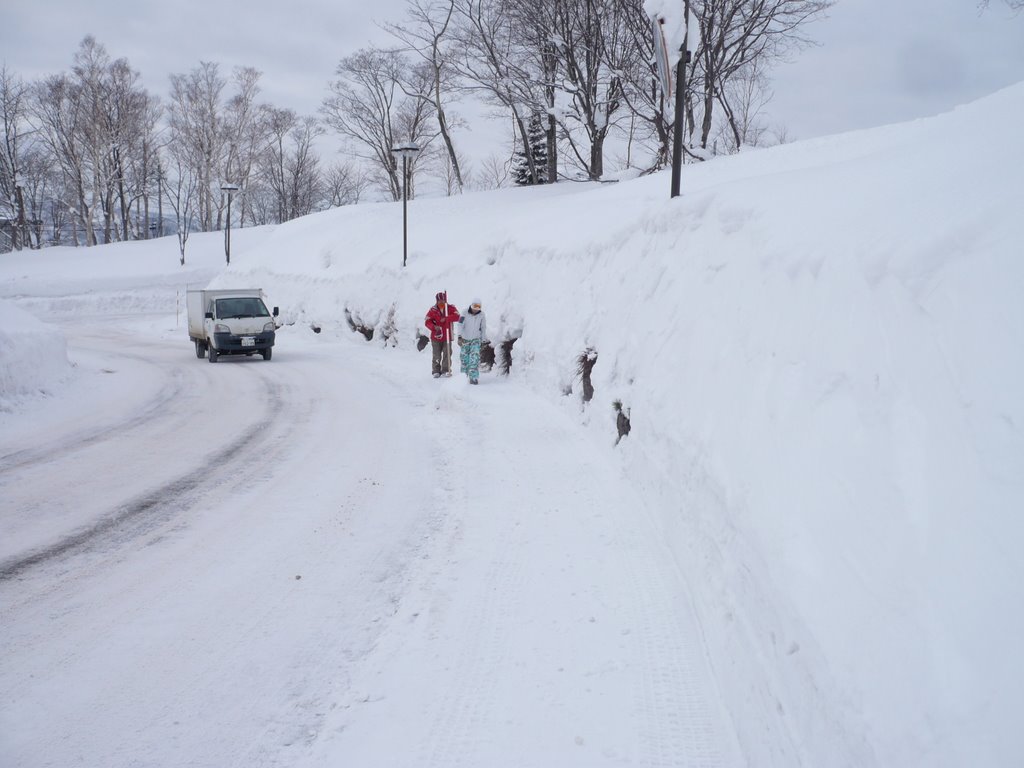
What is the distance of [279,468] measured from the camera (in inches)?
290

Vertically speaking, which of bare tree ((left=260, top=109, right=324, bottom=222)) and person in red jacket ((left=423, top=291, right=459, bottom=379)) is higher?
bare tree ((left=260, top=109, right=324, bottom=222))

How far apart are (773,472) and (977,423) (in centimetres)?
129

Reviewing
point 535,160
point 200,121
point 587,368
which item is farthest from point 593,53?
point 200,121

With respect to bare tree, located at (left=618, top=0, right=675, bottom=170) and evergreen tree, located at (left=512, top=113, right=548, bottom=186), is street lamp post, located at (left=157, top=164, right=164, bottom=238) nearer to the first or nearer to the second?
evergreen tree, located at (left=512, top=113, right=548, bottom=186)

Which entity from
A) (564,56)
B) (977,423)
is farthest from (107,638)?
(564,56)

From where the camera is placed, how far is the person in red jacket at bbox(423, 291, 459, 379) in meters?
14.2

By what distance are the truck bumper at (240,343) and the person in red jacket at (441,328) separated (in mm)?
6315

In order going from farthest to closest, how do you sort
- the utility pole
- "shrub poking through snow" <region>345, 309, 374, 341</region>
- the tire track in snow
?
"shrub poking through snow" <region>345, 309, 374, 341</region>
the utility pole
the tire track in snow

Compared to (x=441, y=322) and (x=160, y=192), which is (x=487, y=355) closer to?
(x=441, y=322)

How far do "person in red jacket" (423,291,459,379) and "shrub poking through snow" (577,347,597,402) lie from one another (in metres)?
4.74

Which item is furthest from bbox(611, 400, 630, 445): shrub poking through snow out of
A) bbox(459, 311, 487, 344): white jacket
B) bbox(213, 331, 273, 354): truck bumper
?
bbox(213, 331, 273, 354): truck bumper

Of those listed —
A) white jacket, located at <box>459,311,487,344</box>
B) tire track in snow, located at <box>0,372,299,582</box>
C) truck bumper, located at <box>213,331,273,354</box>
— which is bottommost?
tire track in snow, located at <box>0,372,299,582</box>

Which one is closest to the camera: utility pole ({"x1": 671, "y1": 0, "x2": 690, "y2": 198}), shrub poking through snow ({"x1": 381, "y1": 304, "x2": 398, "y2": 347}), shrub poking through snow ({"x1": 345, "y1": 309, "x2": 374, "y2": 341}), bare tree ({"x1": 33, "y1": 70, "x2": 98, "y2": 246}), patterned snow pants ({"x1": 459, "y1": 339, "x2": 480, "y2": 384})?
utility pole ({"x1": 671, "y1": 0, "x2": 690, "y2": 198})

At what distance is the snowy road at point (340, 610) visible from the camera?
3.05m
